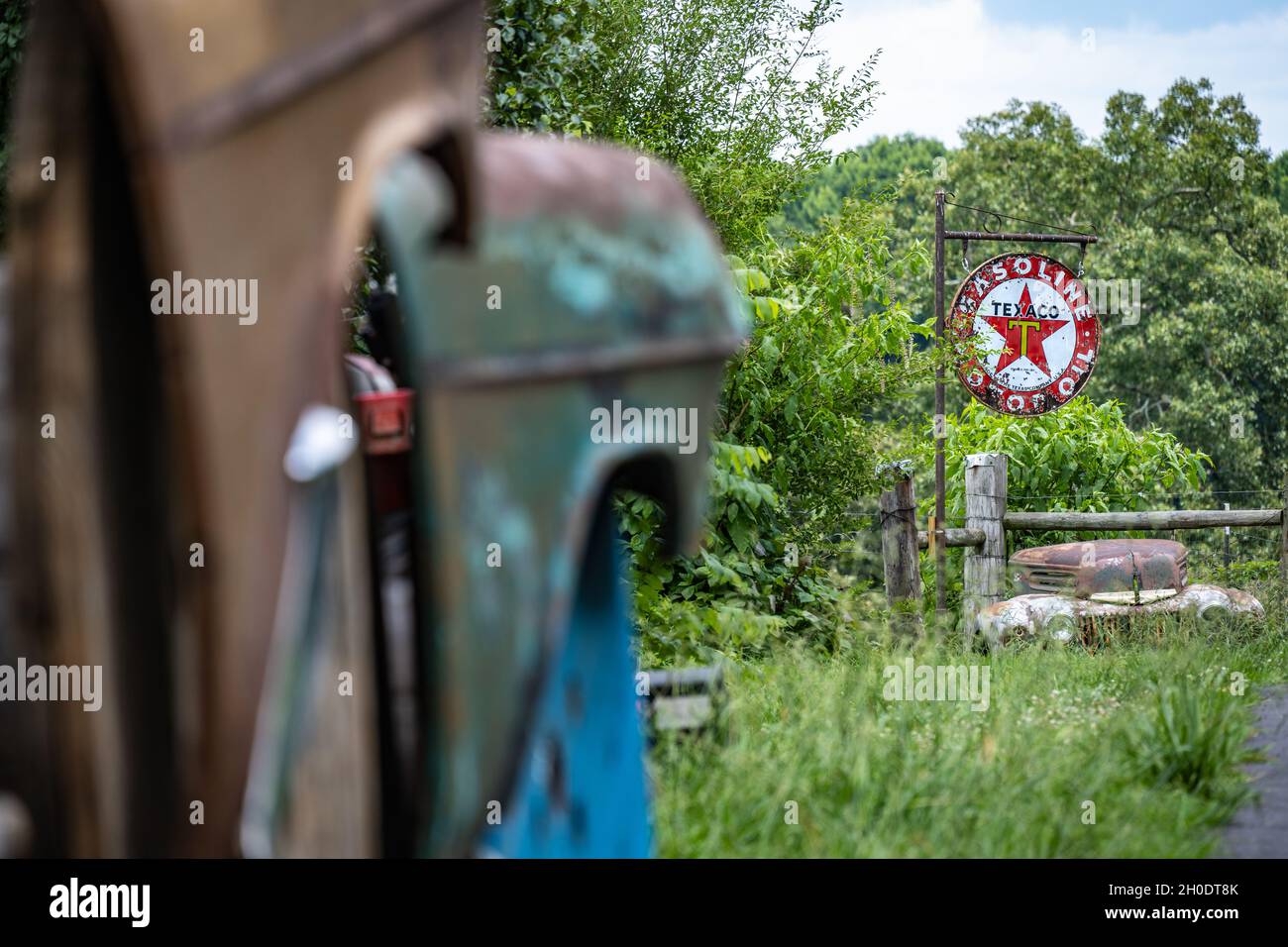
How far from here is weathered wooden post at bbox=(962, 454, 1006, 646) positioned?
31.6 feet

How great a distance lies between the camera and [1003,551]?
966cm

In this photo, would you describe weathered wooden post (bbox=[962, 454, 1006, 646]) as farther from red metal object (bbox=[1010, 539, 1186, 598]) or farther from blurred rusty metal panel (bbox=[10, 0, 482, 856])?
blurred rusty metal panel (bbox=[10, 0, 482, 856])

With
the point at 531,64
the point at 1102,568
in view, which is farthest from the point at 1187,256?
the point at 531,64

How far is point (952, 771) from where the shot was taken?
3.77 meters

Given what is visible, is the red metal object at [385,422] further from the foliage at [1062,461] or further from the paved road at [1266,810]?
the foliage at [1062,461]

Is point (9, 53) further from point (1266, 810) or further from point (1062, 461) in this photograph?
point (1062, 461)

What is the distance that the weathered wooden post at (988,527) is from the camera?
31.6 ft

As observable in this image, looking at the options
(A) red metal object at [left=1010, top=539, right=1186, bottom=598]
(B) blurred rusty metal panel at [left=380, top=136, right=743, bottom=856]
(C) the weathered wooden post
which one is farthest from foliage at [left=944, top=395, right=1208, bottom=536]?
(B) blurred rusty metal panel at [left=380, top=136, right=743, bottom=856]

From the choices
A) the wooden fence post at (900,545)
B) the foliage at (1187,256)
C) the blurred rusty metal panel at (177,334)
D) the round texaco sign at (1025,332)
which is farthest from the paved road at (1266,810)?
the foliage at (1187,256)

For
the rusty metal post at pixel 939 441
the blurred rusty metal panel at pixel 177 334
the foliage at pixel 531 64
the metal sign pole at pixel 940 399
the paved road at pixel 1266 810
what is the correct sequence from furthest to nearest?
the metal sign pole at pixel 940 399, the rusty metal post at pixel 939 441, the foliage at pixel 531 64, the paved road at pixel 1266 810, the blurred rusty metal panel at pixel 177 334

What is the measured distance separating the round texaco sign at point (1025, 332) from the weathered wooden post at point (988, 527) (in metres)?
0.48

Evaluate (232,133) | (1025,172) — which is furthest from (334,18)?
(1025,172)

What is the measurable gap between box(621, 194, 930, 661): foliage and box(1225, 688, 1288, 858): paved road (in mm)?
2092

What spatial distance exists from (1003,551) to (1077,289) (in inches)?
76.8
